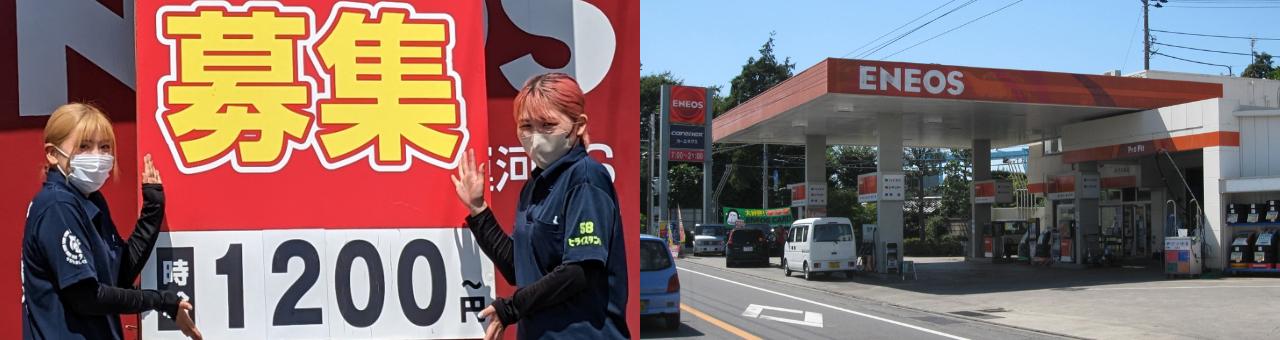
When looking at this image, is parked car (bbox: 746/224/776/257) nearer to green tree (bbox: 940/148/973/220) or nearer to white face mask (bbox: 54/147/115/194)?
green tree (bbox: 940/148/973/220)

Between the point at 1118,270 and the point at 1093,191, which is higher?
the point at 1093,191

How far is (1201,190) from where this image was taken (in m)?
33.1

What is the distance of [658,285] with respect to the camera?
45.5 ft

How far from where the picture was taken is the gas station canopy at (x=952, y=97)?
25047mm

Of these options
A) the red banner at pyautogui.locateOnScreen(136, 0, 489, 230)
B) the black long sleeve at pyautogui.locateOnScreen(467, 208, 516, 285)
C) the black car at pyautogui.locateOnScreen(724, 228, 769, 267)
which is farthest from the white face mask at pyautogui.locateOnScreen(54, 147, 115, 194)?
the black car at pyautogui.locateOnScreen(724, 228, 769, 267)

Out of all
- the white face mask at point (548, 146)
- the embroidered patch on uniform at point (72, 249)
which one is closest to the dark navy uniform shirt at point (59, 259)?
the embroidered patch on uniform at point (72, 249)

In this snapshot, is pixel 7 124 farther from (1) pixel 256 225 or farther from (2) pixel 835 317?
(2) pixel 835 317

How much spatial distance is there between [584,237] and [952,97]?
78.7ft

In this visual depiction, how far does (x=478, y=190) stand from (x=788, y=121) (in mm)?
28372

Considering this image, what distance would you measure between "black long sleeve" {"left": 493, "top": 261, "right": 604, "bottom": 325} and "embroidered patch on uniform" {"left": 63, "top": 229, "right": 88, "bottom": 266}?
A: 1539 mm

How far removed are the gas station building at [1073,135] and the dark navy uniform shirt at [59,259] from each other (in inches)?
864

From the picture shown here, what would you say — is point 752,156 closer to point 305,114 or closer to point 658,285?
point 658,285

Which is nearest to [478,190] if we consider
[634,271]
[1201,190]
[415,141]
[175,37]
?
[415,141]

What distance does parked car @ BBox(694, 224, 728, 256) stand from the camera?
144 ft
